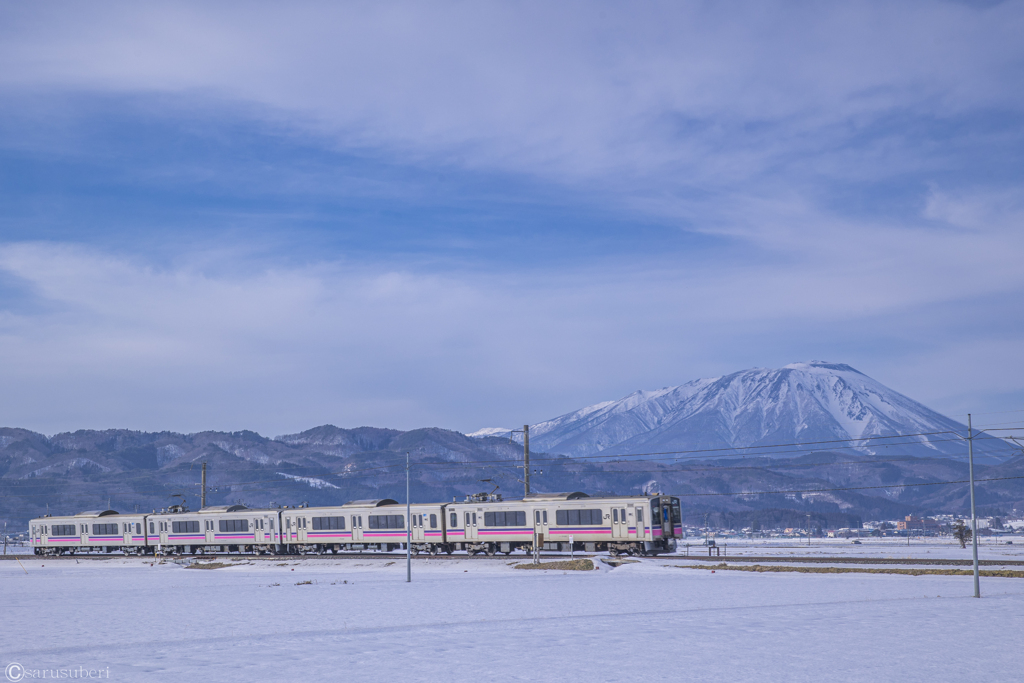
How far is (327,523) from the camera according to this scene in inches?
2928

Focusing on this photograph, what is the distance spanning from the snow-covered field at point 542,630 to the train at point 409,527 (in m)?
13.1

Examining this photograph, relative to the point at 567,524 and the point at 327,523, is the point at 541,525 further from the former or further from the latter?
the point at 327,523

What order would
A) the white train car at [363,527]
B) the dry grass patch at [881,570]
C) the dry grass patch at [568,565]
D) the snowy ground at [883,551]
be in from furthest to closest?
1. the white train car at [363,527]
2. the snowy ground at [883,551]
3. the dry grass patch at [568,565]
4. the dry grass patch at [881,570]

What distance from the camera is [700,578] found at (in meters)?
45.7

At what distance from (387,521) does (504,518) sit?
10.5 meters

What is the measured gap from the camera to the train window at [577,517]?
201 ft

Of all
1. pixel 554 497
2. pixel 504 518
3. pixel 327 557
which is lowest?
pixel 327 557

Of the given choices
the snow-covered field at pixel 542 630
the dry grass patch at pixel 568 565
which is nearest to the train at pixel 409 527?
the dry grass patch at pixel 568 565

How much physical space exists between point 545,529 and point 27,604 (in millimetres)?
33008

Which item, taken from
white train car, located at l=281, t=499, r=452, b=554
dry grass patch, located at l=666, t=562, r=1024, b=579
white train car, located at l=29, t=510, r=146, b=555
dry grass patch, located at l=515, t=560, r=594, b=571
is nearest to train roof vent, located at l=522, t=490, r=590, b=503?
dry grass patch, located at l=515, t=560, r=594, b=571

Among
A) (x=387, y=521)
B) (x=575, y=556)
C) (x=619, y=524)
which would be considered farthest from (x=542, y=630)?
(x=387, y=521)

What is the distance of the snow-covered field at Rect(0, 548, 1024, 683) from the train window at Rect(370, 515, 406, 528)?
875 inches

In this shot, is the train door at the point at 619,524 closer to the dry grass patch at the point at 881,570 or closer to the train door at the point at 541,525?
the train door at the point at 541,525

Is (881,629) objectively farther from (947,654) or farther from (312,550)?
(312,550)
